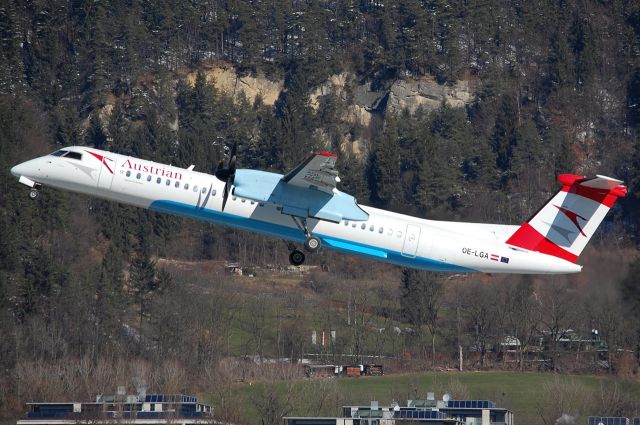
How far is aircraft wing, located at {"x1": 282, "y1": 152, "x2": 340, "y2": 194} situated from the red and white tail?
6.24 meters

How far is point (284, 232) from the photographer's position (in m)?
43.2

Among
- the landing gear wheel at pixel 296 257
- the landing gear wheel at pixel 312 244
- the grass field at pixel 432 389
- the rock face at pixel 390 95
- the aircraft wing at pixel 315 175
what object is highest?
the rock face at pixel 390 95

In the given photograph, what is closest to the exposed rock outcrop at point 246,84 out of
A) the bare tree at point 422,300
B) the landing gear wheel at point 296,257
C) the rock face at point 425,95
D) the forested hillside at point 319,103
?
the forested hillside at point 319,103

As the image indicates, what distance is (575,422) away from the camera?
230 feet

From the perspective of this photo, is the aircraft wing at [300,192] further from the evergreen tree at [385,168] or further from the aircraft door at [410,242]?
the evergreen tree at [385,168]

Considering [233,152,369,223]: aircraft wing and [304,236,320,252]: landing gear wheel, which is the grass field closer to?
[304,236,320,252]: landing gear wheel

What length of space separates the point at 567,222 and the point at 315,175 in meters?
8.12

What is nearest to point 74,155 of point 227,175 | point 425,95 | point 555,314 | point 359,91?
point 227,175

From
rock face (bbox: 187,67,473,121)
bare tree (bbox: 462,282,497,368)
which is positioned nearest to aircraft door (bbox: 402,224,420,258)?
bare tree (bbox: 462,282,497,368)

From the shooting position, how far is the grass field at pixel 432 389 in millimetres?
72938

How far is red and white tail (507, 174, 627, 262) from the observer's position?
139 feet

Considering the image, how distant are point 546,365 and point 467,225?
4180 cm

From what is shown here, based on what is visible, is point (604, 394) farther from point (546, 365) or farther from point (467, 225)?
point (467, 225)

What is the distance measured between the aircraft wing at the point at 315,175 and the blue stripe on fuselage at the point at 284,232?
1.71 meters
